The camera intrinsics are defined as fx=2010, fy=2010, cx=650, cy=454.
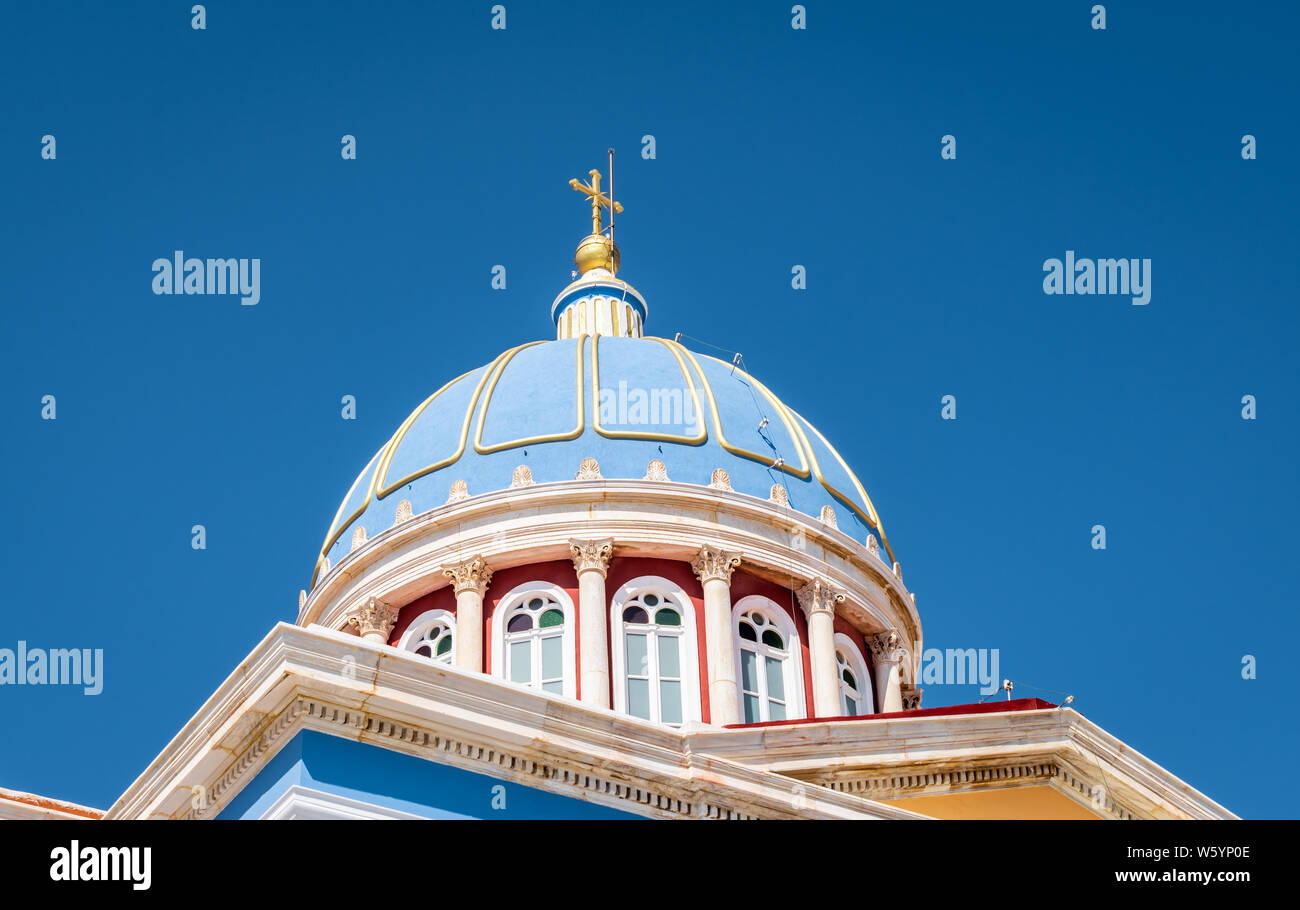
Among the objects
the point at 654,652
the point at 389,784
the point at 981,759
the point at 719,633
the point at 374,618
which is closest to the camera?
the point at 389,784

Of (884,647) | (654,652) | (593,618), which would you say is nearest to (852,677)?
(884,647)

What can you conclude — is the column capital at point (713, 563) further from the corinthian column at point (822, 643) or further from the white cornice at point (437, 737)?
the white cornice at point (437, 737)

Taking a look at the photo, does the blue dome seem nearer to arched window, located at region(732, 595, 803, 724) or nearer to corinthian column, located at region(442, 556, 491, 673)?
corinthian column, located at region(442, 556, 491, 673)

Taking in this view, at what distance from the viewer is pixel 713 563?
123 ft

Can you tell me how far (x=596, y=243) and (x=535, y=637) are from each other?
13406 mm

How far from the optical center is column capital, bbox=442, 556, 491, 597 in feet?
124

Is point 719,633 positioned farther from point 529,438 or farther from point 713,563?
point 529,438

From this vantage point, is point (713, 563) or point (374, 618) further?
point (374, 618)

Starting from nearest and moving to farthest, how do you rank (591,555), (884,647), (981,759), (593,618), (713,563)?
1. (981,759)
2. (593,618)
3. (591,555)
4. (713,563)
5. (884,647)

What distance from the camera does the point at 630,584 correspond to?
37625 millimetres

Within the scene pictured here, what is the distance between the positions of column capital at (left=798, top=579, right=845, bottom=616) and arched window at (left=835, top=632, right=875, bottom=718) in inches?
34.1
